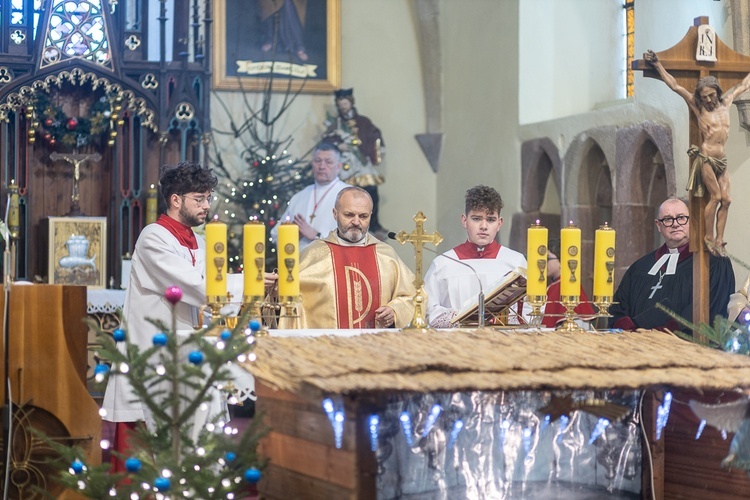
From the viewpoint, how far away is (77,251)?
11.2 meters

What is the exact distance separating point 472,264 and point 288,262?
2.10 metres

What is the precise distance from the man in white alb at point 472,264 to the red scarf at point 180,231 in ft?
4.04

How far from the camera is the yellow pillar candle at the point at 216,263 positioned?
15.1 feet

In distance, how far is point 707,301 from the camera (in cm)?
580

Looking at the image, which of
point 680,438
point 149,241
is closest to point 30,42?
point 149,241

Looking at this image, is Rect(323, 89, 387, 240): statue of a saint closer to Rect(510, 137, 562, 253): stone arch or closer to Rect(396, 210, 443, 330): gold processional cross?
Rect(510, 137, 562, 253): stone arch

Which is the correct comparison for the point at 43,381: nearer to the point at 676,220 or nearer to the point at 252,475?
the point at 252,475

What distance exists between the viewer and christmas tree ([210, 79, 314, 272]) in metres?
12.1

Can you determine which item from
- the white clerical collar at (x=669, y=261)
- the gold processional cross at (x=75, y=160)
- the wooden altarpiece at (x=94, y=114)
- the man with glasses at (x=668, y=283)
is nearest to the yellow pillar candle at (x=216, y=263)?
the man with glasses at (x=668, y=283)

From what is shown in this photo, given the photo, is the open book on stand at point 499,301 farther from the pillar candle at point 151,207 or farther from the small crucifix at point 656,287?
the pillar candle at point 151,207

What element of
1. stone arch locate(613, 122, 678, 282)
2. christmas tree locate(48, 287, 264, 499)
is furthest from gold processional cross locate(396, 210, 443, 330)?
stone arch locate(613, 122, 678, 282)

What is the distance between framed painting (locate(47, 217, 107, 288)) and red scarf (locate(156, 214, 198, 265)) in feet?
17.0

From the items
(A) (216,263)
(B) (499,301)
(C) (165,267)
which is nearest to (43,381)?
(C) (165,267)

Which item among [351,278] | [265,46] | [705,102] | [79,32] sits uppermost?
[265,46]
